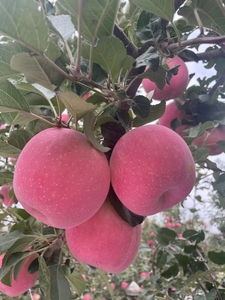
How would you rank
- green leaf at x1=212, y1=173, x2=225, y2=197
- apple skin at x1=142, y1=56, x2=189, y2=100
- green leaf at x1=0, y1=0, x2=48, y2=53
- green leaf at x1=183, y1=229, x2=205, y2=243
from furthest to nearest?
green leaf at x1=183, y1=229, x2=205, y2=243
apple skin at x1=142, y1=56, x2=189, y2=100
green leaf at x1=212, y1=173, x2=225, y2=197
green leaf at x1=0, y1=0, x2=48, y2=53

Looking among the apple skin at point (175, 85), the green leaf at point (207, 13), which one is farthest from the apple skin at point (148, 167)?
the apple skin at point (175, 85)

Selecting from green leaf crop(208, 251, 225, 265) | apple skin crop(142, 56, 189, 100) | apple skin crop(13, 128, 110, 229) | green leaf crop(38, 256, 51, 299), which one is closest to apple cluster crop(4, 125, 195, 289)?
apple skin crop(13, 128, 110, 229)

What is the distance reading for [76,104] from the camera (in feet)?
1.54

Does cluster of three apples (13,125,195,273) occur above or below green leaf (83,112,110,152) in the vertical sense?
below

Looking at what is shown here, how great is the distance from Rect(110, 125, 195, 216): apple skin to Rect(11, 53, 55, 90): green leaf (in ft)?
0.51

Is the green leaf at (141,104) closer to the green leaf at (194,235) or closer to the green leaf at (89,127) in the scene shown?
the green leaf at (89,127)

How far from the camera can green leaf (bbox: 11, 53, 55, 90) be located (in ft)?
1.36

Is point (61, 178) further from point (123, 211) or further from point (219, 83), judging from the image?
point (219, 83)

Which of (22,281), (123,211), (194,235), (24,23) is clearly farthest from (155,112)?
(194,235)

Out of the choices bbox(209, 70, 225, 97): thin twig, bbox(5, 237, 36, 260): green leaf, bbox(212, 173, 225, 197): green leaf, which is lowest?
bbox(212, 173, 225, 197): green leaf

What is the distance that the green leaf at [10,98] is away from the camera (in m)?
0.50

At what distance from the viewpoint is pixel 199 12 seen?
580mm

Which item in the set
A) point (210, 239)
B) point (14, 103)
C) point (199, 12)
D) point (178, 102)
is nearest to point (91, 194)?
point (14, 103)

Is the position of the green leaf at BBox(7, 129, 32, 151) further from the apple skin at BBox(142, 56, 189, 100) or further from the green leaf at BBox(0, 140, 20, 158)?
the apple skin at BBox(142, 56, 189, 100)
